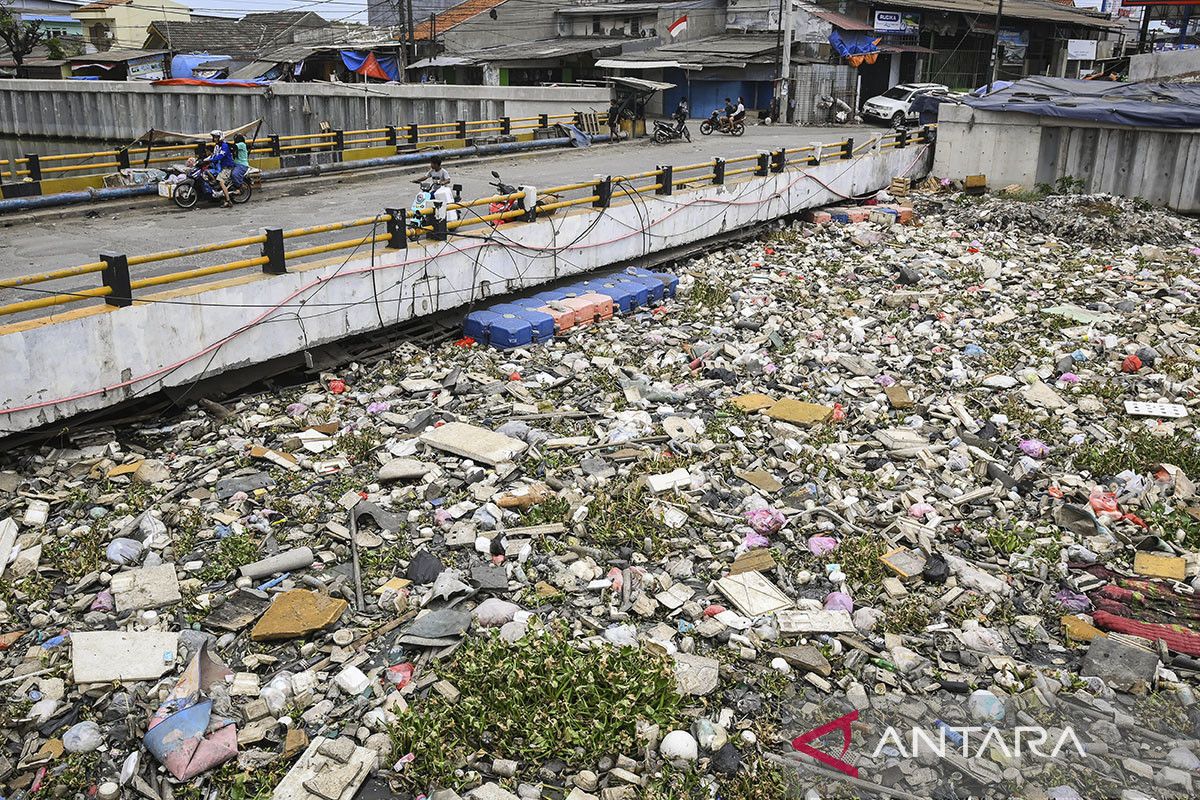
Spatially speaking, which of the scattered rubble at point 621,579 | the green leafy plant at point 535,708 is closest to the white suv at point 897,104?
the scattered rubble at point 621,579

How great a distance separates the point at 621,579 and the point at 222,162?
11740 millimetres

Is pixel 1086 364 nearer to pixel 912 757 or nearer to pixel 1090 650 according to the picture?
pixel 1090 650

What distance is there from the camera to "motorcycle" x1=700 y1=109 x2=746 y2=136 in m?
28.5

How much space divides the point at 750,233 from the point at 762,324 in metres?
5.59

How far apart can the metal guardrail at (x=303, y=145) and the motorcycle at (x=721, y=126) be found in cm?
354

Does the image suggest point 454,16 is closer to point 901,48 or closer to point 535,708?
point 901,48

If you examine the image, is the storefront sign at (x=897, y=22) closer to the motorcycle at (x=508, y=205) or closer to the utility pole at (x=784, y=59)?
the utility pole at (x=784, y=59)

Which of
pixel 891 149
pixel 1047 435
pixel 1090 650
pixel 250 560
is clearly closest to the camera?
pixel 1090 650

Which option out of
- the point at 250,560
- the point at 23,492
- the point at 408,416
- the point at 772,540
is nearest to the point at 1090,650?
the point at 772,540

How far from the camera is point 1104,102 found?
20766 millimetres

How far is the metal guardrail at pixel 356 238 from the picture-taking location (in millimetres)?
8891

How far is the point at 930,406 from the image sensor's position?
33.8 feet

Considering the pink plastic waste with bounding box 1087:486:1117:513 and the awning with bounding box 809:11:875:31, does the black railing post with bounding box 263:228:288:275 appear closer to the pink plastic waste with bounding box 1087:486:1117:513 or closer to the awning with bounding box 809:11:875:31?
the pink plastic waste with bounding box 1087:486:1117:513

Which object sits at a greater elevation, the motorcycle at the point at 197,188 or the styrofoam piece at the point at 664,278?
the motorcycle at the point at 197,188
